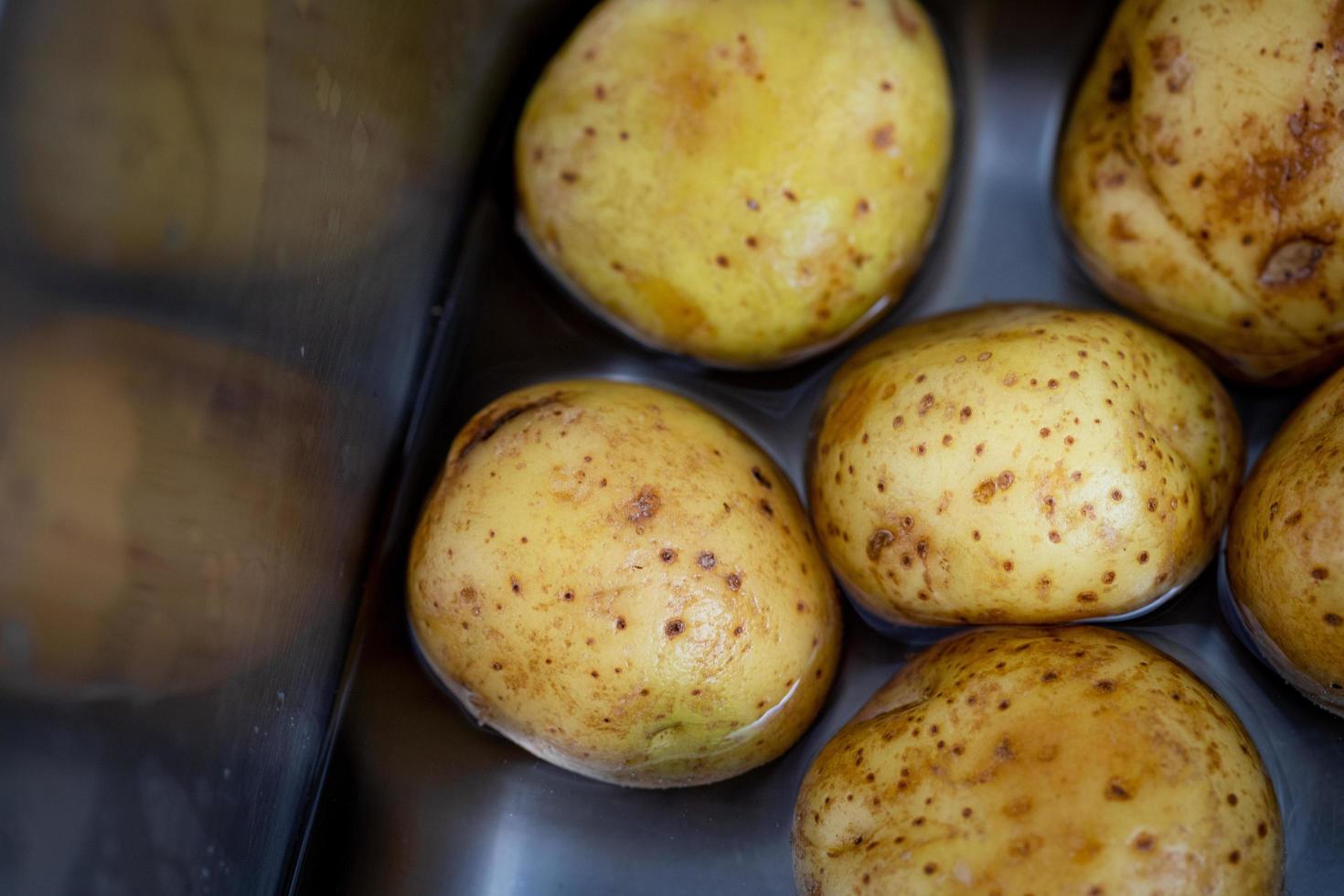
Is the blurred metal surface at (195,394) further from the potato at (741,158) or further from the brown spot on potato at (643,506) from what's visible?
the brown spot on potato at (643,506)

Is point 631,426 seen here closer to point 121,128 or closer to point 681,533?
point 681,533

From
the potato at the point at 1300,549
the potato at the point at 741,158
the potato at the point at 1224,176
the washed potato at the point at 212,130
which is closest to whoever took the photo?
the washed potato at the point at 212,130

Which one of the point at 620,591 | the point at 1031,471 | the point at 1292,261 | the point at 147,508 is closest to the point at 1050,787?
the point at 1031,471

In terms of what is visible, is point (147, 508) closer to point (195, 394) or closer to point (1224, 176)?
point (195, 394)

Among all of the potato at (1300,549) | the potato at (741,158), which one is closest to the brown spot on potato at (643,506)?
the potato at (741,158)

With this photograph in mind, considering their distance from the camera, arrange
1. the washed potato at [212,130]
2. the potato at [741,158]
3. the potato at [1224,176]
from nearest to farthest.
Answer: the washed potato at [212,130] → the potato at [1224,176] → the potato at [741,158]
